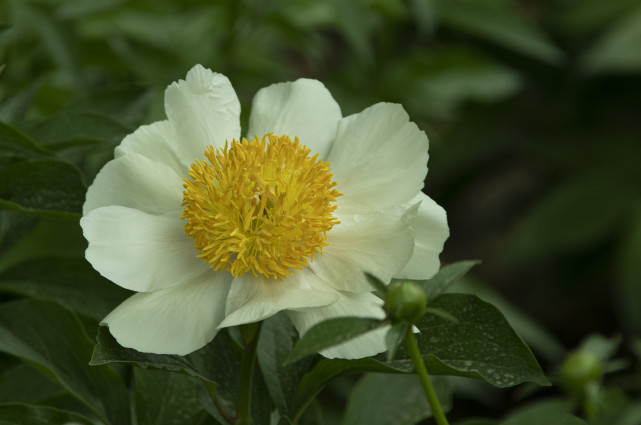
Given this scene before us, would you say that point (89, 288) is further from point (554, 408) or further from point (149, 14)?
point (149, 14)

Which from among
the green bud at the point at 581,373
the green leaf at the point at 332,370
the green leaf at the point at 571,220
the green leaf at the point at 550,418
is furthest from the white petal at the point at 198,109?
the green leaf at the point at 571,220

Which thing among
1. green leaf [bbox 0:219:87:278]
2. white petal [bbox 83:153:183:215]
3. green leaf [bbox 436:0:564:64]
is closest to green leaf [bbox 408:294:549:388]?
white petal [bbox 83:153:183:215]

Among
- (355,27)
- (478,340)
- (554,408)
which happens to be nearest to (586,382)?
(554,408)

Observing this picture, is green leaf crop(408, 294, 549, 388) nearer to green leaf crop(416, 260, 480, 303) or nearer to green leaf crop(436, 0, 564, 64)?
green leaf crop(416, 260, 480, 303)

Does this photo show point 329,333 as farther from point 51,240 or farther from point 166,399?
point 51,240

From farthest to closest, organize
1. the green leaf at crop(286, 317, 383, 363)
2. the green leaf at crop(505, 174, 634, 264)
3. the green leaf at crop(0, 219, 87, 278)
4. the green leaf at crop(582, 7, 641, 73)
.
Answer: the green leaf at crop(505, 174, 634, 264) → the green leaf at crop(582, 7, 641, 73) → the green leaf at crop(0, 219, 87, 278) → the green leaf at crop(286, 317, 383, 363)

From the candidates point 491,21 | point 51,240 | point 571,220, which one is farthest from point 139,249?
point 571,220
